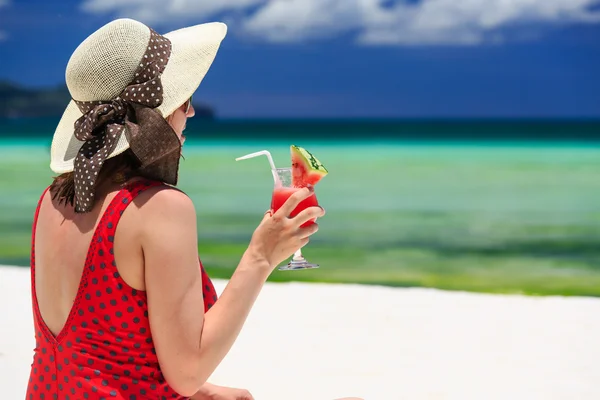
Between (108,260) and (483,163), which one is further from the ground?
(108,260)

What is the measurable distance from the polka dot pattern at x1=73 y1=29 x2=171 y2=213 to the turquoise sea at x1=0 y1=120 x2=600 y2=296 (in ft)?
18.2

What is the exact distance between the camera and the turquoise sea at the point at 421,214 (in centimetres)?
757

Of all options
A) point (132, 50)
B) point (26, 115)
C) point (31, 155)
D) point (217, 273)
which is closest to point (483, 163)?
point (31, 155)

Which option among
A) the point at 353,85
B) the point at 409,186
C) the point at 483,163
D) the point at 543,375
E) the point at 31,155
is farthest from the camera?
the point at 353,85

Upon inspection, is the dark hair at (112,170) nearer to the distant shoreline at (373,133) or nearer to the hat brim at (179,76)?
the hat brim at (179,76)

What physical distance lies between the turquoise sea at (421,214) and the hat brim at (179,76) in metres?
5.34

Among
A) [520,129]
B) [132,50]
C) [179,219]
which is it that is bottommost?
[520,129]

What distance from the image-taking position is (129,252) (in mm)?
1459

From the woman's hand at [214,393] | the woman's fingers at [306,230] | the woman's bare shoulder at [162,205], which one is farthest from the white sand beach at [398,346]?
the woman's bare shoulder at [162,205]

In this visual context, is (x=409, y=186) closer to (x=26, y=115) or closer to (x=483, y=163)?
(x=483, y=163)

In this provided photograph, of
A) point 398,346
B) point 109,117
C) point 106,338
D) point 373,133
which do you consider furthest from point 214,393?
point 373,133

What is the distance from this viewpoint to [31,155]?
989 inches

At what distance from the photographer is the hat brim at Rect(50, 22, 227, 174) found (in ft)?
5.20

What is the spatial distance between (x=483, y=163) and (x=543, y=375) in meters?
19.9
